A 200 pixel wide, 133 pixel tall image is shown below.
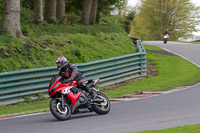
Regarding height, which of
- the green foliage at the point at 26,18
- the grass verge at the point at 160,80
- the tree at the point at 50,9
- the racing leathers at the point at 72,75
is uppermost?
the tree at the point at 50,9

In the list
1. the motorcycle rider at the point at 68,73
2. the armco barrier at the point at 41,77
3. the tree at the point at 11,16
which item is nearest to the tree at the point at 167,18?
the armco barrier at the point at 41,77

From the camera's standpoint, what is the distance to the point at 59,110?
9.12 metres

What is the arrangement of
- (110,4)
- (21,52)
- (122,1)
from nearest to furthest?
(21,52) < (110,4) < (122,1)

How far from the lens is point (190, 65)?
2281 centimetres

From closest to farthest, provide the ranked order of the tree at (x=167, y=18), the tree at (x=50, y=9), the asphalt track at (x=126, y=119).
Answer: the asphalt track at (x=126, y=119), the tree at (x=50, y=9), the tree at (x=167, y=18)

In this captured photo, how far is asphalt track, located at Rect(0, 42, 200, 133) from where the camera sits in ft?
25.8

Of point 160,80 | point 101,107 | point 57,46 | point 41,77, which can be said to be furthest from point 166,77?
point 101,107

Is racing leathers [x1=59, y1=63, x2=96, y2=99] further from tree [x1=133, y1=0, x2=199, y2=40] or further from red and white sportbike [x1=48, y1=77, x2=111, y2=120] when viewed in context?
tree [x1=133, y1=0, x2=199, y2=40]

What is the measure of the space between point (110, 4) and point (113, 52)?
12930 millimetres

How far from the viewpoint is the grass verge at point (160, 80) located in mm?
12186

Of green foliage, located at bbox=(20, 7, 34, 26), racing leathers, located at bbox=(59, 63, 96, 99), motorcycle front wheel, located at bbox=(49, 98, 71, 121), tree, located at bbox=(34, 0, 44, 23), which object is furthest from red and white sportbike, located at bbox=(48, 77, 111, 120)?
tree, located at bbox=(34, 0, 44, 23)

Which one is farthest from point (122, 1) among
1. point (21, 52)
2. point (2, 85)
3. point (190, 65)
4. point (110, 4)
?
point (2, 85)

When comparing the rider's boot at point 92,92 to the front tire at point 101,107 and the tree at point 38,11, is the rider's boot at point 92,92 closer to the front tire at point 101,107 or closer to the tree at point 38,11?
the front tire at point 101,107

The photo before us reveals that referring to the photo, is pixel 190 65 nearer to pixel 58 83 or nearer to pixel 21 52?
pixel 21 52
